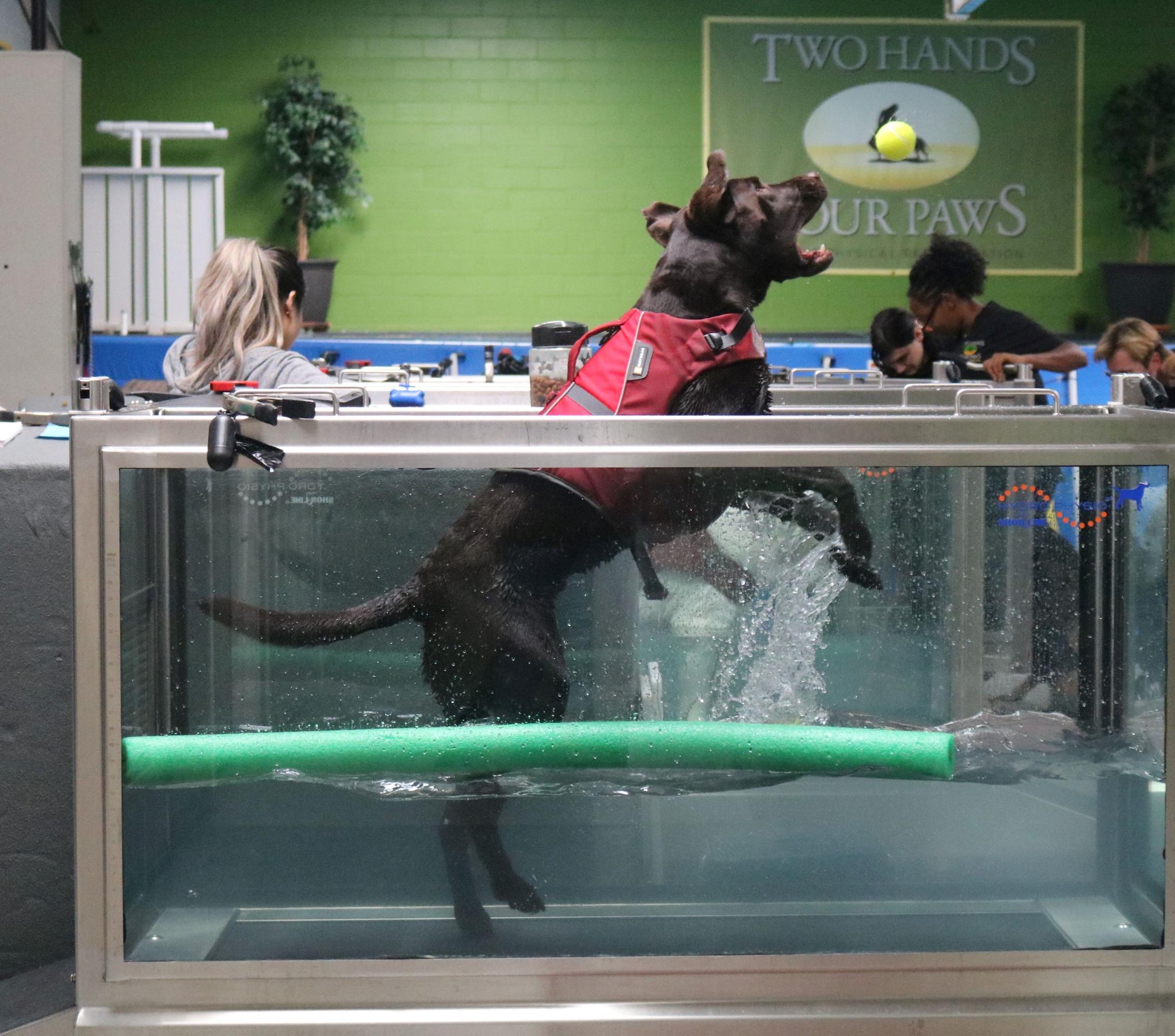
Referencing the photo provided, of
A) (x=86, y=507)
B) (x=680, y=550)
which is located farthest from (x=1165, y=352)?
(x=86, y=507)

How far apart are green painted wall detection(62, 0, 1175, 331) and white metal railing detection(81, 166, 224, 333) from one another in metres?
1.06

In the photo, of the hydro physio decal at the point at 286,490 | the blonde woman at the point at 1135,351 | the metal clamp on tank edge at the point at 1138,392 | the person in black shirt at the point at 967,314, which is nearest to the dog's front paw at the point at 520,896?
the hydro physio decal at the point at 286,490

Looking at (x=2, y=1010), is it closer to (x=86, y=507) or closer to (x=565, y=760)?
(x=86, y=507)

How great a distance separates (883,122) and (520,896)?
7.90 metres

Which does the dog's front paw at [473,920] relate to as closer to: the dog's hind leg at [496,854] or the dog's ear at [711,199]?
the dog's hind leg at [496,854]

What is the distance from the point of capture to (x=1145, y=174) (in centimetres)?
831

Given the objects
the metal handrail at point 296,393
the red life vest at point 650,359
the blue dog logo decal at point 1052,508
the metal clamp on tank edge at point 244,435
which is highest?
the red life vest at point 650,359

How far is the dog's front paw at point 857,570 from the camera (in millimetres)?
1422

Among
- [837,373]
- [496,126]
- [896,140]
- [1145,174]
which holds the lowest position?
[837,373]

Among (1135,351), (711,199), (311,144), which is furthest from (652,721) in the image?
(311,144)

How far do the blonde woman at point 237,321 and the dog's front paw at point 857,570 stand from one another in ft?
4.80

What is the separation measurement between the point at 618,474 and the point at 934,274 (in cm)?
330

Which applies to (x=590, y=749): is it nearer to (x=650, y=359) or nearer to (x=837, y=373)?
(x=650, y=359)

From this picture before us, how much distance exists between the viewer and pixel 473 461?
1370mm
